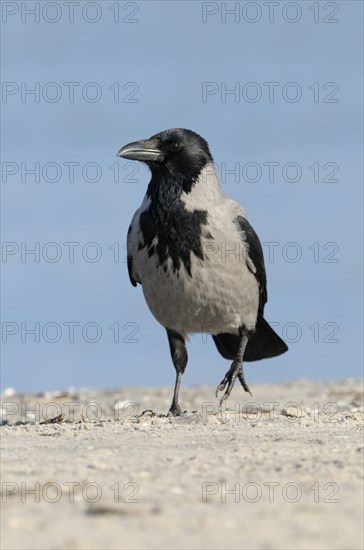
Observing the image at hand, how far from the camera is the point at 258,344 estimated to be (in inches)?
462

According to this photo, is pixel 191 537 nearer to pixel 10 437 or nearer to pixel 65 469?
pixel 65 469

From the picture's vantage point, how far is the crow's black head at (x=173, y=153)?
1061 centimetres

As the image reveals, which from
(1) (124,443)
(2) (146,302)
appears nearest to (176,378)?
(2) (146,302)

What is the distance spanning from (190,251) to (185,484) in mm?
4508

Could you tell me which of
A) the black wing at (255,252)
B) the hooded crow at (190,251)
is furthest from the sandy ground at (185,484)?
the black wing at (255,252)

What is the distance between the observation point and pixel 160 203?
1039 cm

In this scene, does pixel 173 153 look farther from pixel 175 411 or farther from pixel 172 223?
pixel 175 411

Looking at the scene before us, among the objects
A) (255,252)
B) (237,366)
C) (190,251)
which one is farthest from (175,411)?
(255,252)

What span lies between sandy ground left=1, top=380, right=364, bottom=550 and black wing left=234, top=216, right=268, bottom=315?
6.31 ft

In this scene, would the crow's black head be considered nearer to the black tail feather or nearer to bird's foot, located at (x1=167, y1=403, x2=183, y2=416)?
the black tail feather

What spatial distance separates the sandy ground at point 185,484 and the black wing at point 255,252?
1923mm

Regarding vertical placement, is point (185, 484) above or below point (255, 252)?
below

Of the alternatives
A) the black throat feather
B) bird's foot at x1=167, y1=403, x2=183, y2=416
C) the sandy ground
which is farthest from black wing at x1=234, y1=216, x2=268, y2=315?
the sandy ground

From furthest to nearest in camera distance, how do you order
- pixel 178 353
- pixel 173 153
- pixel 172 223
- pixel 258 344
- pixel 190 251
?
pixel 258 344, pixel 178 353, pixel 173 153, pixel 172 223, pixel 190 251
